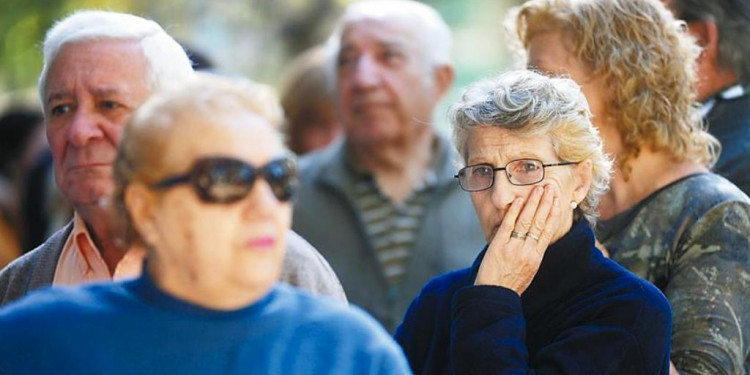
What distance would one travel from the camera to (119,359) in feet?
9.09

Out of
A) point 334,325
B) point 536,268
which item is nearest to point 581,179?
point 536,268

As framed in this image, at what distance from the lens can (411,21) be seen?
7359 millimetres

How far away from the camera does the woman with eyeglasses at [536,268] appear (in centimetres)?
358

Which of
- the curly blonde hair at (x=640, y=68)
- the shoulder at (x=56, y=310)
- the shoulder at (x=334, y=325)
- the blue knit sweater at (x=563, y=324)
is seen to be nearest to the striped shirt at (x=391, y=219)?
the curly blonde hair at (x=640, y=68)

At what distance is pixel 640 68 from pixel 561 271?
37.4 inches

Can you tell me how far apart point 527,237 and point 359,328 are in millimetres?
973

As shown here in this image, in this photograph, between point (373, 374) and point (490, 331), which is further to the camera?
point (490, 331)

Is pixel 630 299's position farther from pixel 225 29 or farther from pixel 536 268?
pixel 225 29

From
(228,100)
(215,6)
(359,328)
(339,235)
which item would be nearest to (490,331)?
(359,328)

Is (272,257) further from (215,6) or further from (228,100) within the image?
(215,6)

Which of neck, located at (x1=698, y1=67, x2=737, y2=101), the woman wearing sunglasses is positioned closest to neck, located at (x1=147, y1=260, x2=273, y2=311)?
the woman wearing sunglasses

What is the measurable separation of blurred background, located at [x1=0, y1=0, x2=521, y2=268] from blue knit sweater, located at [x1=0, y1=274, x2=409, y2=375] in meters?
4.71

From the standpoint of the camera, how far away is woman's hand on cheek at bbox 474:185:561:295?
12.1 ft

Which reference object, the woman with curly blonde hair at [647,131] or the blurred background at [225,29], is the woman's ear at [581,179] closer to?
the woman with curly blonde hair at [647,131]
